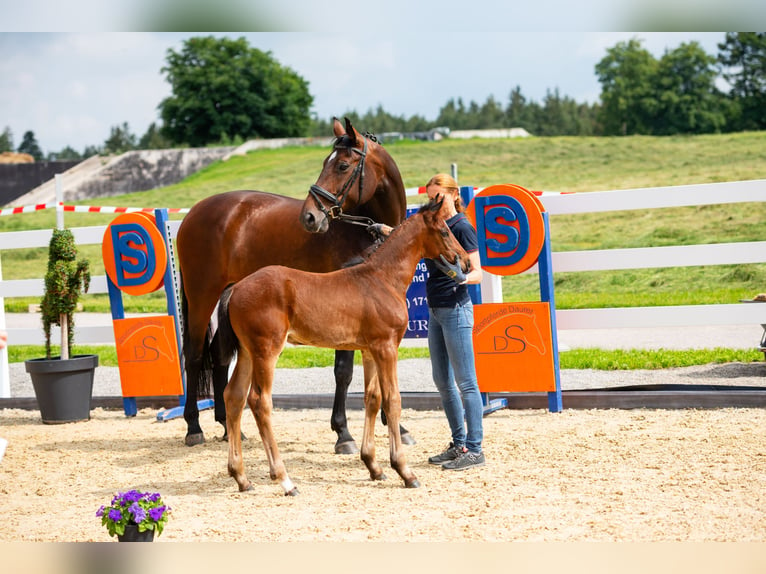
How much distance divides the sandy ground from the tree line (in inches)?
1880

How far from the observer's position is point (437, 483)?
5102mm

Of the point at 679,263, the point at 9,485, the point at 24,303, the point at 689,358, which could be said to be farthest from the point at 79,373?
the point at 24,303

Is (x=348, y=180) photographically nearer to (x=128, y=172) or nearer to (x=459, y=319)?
(x=459, y=319)

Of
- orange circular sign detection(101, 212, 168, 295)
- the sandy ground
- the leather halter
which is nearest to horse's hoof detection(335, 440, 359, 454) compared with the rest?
the sandy ground

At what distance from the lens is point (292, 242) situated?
251 inches

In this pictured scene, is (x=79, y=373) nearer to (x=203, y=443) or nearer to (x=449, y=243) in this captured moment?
(x=203, y=443)

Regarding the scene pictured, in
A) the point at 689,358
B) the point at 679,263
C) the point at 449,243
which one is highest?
the point at 449,243

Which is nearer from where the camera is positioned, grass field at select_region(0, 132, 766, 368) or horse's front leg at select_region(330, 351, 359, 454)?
horse's front leg at select_region(330, 351, 359, 454)

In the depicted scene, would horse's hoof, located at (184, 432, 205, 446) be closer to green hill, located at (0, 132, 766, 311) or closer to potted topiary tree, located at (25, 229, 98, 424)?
potted topiary tree, located at (25, 229, 98, 424)

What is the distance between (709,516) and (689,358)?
225 inches

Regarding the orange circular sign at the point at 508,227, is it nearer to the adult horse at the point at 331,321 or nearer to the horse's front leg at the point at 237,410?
the adult horse at the point at 331,321

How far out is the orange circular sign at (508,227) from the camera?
23.4 feet

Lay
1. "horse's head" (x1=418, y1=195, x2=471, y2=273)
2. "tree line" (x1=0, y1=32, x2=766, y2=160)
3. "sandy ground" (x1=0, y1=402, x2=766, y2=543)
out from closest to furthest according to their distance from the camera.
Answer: "sandy ground" (x1=0, y1=402, x2=766, y2=543), "horse's head" (x1=418, y1=195, x2=471, y2=273), "tree line" (x1=0, y1=32, x2=766, y2=160)

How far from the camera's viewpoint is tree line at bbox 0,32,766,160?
175 feet
